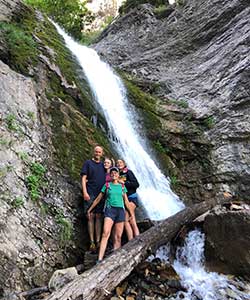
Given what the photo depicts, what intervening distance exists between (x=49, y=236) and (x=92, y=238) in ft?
2.53

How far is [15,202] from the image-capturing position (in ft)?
18.0

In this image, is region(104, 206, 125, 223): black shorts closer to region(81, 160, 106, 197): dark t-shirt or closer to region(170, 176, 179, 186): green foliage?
region(81, 160, 106, 197): dark t-shirt

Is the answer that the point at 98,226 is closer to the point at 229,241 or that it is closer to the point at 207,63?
the point at 229,241

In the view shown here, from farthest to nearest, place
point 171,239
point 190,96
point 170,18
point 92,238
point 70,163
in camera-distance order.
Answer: point 170,18, point 190,96, point 70,163, point 171,239, point 92,238

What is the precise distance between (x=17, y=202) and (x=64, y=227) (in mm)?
974

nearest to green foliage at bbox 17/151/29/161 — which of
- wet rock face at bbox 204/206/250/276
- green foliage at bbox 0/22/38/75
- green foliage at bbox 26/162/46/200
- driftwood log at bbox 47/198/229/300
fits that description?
green foliage at bbox 26/162/46/200

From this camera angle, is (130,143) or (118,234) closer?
(118,234)

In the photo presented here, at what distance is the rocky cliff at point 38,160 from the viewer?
16.9ft

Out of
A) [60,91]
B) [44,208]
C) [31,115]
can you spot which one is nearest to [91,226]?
[44,208]

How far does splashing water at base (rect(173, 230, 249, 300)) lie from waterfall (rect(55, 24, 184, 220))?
Answer: 6.06 feet

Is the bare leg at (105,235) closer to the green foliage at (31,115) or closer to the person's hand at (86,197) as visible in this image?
the person's hand at (86,197)

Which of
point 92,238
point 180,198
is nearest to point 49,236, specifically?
point 92,238

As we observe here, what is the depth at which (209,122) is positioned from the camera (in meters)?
12.9

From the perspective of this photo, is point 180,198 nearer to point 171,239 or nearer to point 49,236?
point 171,239
